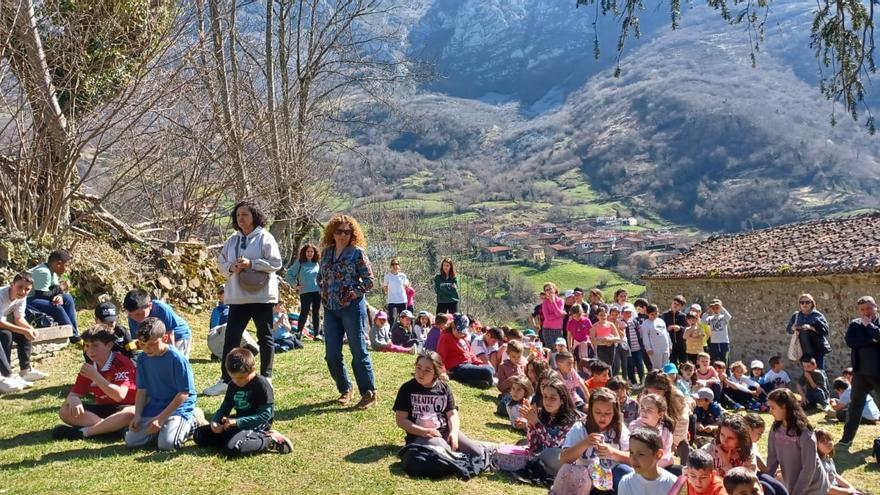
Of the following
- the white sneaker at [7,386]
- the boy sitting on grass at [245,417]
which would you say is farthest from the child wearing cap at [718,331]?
the white sneaker at [7,386]

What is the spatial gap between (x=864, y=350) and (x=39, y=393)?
388 inches

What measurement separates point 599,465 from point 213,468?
3.06m

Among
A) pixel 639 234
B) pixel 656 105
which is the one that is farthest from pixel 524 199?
pixel 656 105

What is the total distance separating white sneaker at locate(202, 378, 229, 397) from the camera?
7703 millimetres

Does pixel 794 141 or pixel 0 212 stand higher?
pixel 794 141

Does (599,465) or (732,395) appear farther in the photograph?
(732,395)

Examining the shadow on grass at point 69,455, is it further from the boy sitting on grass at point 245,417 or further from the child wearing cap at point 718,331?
the child wearing cap at point 718,331

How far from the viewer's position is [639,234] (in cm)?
8444

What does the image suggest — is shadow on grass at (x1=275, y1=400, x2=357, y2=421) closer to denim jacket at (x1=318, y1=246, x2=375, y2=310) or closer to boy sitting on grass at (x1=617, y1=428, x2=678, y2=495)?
denim jacket at (x1=318, y1=246, x2=375, y2=310)

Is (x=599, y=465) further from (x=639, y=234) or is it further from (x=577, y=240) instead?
(x=639, y=234)

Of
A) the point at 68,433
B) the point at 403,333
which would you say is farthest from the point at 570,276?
the point at 68,433

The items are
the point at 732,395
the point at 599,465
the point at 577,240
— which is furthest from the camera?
the point at 577,240

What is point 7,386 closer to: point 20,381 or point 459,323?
point 20,381

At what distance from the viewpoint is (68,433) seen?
20.3 feet
